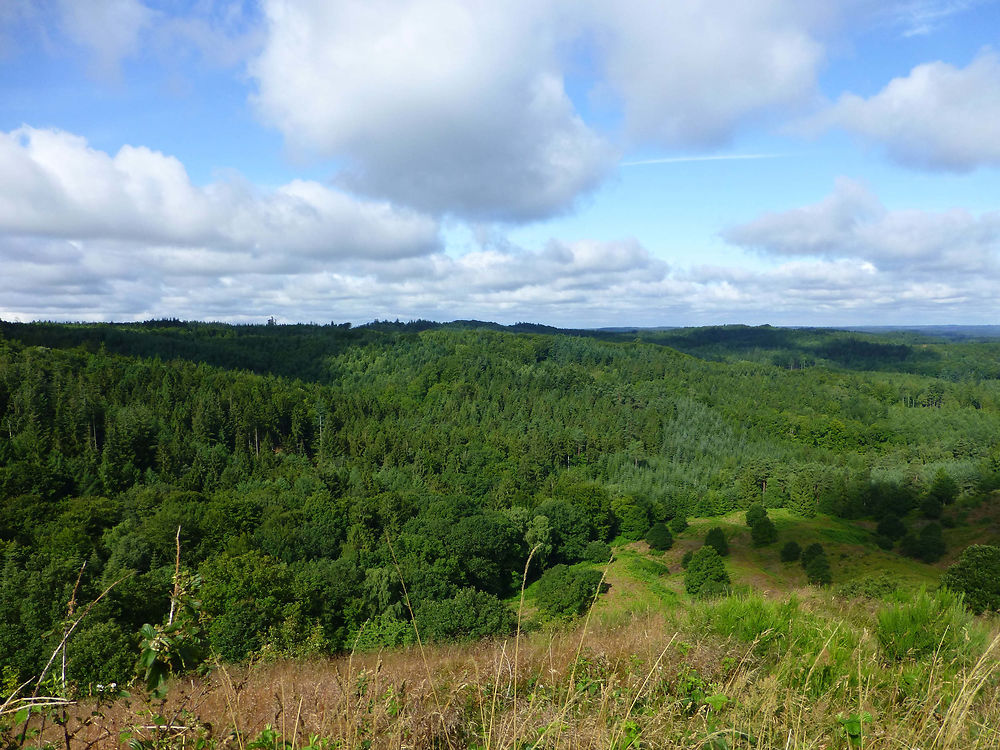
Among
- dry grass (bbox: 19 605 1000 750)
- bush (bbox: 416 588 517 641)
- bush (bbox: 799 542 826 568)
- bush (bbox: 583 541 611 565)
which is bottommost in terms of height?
bush (bbox: 583 541 611 565)

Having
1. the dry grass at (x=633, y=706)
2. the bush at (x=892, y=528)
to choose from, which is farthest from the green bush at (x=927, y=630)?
the bush at (x=892, y=528)

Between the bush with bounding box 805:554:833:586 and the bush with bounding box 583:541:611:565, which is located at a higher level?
the bush with bounding box 805:554:833:586

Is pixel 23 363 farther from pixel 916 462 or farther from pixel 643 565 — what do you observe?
pixel 916 462

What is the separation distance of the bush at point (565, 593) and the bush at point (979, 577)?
15.2m

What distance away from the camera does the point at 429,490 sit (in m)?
55.6

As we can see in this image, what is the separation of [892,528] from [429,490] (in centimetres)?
4250

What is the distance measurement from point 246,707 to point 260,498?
42249mm

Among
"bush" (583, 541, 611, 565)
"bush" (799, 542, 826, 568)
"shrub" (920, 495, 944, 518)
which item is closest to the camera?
"bush" (799, 542, 826, 568)

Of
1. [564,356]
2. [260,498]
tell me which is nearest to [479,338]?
[564,356]

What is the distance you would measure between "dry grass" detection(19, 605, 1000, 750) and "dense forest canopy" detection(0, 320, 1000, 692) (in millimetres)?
1179

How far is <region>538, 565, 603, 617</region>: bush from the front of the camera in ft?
93.1

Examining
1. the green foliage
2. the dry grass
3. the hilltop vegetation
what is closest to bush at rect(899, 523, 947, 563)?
the hilltop vegetation

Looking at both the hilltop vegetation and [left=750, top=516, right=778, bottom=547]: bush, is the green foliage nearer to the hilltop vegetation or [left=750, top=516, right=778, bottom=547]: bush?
the hilltop vegetation

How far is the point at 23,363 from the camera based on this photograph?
213 feet
